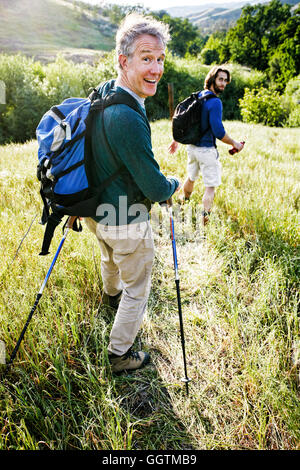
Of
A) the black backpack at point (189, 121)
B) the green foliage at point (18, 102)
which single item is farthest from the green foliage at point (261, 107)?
the black backpack at point (189, 121)

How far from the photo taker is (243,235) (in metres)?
3.35

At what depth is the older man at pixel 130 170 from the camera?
136 cm

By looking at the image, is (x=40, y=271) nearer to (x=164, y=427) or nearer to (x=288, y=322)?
(x=164, y=427)

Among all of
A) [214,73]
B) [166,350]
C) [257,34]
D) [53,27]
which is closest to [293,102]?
[214,73]

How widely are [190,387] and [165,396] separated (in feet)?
0.60

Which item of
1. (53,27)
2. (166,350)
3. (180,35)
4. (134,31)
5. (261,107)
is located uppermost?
(53,27)

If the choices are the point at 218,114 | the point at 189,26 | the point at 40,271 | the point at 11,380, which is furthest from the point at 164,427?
the point at 189,26

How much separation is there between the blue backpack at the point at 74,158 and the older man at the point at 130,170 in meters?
0.04

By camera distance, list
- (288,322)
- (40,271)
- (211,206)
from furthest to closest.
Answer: (211,206)
(40,271)
(288,322)

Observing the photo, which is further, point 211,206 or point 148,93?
point 211,206

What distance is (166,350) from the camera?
2113mm

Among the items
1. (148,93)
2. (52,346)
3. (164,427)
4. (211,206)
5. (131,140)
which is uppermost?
(148,93)

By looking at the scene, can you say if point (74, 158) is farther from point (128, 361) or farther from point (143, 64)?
point (128, 361)

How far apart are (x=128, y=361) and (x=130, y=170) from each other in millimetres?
1357
